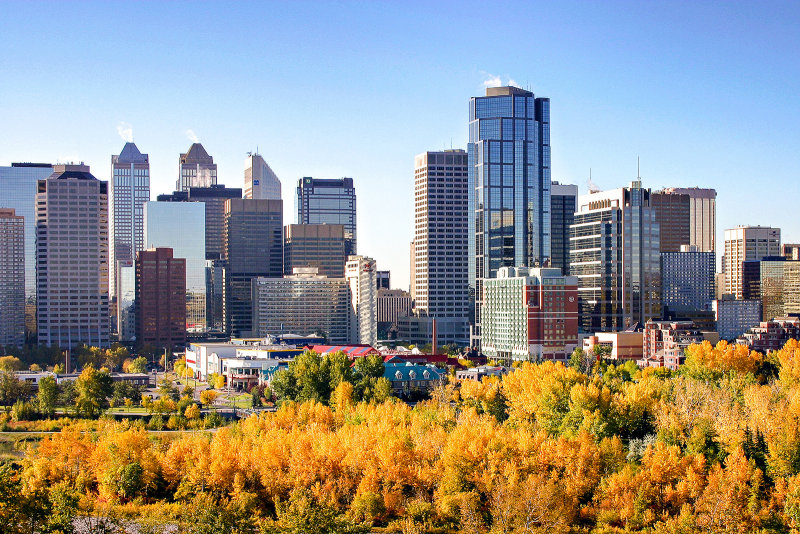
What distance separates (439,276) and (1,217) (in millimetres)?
72140

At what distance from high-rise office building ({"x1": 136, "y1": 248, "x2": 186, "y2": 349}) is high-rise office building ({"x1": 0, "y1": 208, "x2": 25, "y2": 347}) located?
20.0 m

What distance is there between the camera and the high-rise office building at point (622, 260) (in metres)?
163

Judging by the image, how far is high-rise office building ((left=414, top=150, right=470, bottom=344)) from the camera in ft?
626

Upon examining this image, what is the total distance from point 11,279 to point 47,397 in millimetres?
93590

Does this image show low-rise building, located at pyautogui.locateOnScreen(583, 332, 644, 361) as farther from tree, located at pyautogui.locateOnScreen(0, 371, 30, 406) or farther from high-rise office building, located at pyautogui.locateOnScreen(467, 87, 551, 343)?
tree, located at pyautogui.locateOnScreen(0, 371, 30, 406)

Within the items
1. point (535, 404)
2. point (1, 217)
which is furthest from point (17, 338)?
point (535, 404)

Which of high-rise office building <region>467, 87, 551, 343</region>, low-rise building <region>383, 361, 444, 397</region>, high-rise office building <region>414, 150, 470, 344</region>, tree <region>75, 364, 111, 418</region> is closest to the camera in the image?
tree <region>75, 364, 111, 418</region>

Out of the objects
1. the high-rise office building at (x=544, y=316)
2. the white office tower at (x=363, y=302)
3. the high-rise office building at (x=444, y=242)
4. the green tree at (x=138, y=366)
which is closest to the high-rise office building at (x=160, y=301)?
the green tree at (x=138, y=366)

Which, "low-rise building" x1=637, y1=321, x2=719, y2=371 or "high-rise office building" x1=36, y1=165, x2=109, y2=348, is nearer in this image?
"low-rise building" x1=637, y1=321, x2=719, y2=371

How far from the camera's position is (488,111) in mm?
177500

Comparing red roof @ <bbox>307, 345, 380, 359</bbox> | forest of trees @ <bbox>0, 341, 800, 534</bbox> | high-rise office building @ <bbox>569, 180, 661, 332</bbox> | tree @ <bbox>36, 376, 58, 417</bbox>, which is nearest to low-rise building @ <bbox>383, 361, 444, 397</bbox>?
red roof @ <bbox>307, 345, 380, 359</bbox>

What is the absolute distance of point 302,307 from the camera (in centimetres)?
19450

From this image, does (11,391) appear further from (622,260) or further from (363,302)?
(363,302)

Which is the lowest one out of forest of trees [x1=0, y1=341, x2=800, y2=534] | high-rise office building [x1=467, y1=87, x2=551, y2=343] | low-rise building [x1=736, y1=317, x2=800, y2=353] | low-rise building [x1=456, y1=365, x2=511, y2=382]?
forest of trees [x1=0, y1=341, x2=800, y2=534]
